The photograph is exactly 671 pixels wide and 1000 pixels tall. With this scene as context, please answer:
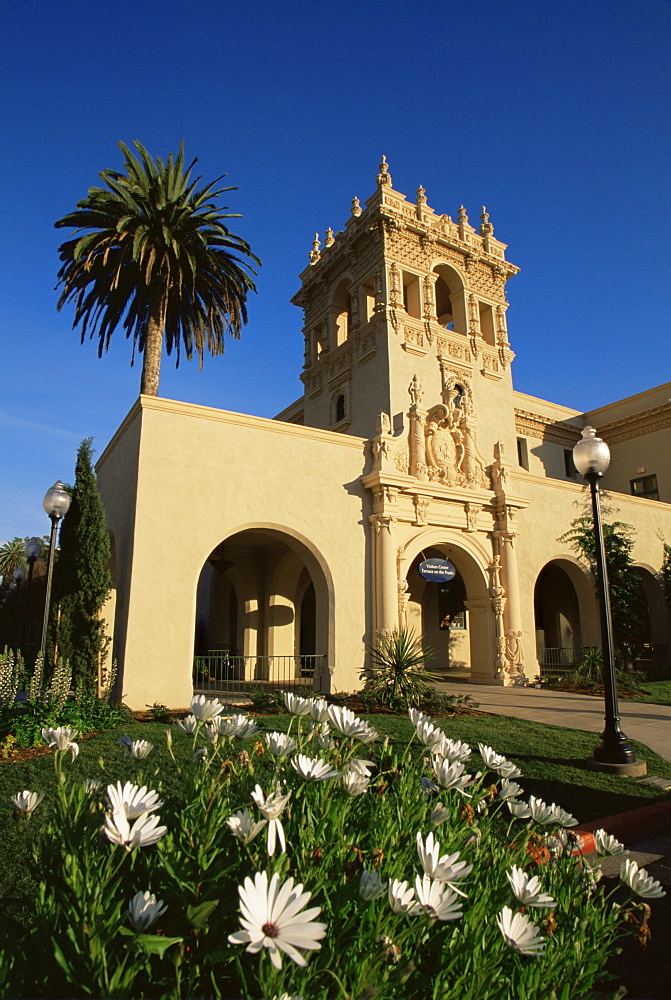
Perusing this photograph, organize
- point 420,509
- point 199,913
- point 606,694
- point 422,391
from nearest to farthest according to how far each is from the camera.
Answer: point 199,913 → point 606,694 → point 420,509 → point 422,391

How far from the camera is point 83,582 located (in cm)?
1198

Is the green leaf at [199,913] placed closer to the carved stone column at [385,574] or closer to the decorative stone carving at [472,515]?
the carved stone column at [385,574]

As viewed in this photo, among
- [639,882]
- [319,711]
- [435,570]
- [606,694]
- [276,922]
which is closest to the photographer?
[276,922]

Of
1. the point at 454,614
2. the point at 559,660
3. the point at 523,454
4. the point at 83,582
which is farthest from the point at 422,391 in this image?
the point at 83,582

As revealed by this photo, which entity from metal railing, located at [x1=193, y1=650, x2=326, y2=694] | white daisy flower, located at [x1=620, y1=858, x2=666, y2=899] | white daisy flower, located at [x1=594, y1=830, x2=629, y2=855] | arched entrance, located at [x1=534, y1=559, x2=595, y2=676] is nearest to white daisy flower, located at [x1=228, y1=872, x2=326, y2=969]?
white daisy flower, located at [x1=620, y1=858, x2=666, y2=899]

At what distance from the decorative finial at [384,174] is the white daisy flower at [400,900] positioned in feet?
76.6

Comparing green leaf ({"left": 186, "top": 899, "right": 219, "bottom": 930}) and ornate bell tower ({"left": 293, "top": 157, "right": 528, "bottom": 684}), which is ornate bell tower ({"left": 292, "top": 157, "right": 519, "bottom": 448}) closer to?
ornate bell tower ({"left": 293, "top": 157, "right": 528, "bottom": 684})

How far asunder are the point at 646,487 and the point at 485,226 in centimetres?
1377

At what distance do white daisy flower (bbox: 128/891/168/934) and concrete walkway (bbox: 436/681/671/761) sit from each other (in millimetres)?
9233

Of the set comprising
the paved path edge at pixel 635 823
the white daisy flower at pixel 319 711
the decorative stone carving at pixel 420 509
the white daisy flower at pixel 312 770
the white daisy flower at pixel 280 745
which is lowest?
the paved path edge at pixel 635 823

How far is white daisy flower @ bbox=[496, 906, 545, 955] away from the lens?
1.70 metres

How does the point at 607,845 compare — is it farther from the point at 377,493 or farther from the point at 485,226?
the point at 485,226

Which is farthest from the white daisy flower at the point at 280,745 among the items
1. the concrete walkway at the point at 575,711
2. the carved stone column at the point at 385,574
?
the carved stone column at the point at 385,574

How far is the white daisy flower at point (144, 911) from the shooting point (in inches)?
67.0
